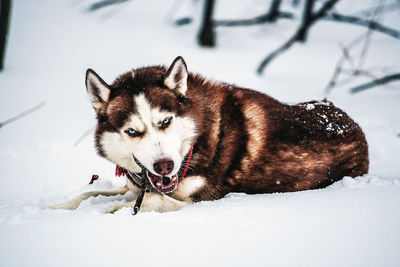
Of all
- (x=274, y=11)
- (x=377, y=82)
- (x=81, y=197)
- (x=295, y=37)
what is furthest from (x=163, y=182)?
(x=274, y=11)

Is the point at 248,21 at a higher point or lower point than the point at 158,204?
higher

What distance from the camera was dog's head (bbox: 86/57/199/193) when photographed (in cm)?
Answer: 215

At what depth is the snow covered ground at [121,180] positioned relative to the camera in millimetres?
1615

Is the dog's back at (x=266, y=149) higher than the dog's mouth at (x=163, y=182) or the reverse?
higher

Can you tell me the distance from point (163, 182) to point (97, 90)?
971 mm

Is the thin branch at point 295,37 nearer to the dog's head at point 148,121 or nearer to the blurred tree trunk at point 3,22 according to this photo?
the dog's head at point 148,121

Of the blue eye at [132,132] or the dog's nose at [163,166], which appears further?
the blue eye at [132,132]

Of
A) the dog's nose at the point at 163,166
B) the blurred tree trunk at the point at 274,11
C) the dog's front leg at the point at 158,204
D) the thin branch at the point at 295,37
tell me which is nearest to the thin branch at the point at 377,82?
the thin branch at the point at 295,37

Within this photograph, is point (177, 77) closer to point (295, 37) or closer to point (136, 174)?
point (136, 174)

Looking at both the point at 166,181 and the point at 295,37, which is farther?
the point at 295,37

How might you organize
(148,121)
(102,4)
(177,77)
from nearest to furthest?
(148,121)
(177,77)
(102,4)

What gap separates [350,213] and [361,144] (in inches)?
38.1

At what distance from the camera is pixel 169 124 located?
2.31 meters

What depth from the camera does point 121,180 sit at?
3.77 m
